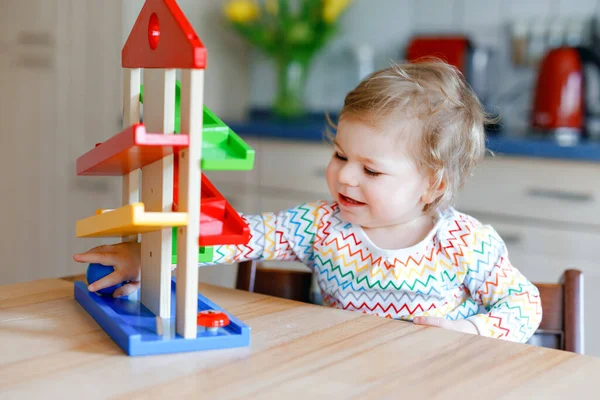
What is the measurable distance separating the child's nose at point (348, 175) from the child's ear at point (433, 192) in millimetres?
138

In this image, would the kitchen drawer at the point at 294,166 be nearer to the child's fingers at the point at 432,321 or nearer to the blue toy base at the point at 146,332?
the child's fingers at the point at 432,321

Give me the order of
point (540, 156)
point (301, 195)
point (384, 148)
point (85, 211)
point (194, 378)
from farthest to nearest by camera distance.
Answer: point (85, 211) → point (301, 195) → point (540, 156) → point (384, 148) → point (194, 378)

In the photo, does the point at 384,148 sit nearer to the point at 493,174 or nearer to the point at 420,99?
the point at 420,99

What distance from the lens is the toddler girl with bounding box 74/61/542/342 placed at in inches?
46.4

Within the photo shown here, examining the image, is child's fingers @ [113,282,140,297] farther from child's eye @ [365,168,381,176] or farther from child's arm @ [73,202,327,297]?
child's eye @ [365,168,381,176]

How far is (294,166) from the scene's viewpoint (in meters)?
2.71

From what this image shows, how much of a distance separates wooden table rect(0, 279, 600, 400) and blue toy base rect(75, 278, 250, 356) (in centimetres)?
1

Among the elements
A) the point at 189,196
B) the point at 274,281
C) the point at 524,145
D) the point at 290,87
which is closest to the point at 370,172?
the point at 274,281

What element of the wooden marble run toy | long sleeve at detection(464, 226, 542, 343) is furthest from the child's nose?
the wooden marble run toy

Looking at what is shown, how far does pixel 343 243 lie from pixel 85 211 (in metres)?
1.95

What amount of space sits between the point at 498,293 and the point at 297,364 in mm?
477

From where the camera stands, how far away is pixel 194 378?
728 mm

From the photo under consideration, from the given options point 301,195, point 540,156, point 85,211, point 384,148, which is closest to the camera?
point 384,148

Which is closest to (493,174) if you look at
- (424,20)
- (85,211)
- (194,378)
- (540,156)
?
(540,156)
